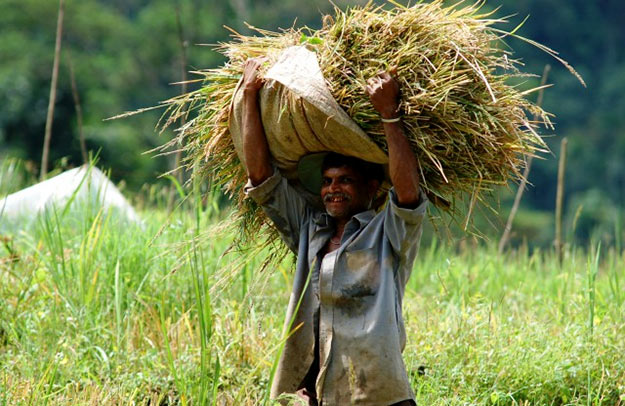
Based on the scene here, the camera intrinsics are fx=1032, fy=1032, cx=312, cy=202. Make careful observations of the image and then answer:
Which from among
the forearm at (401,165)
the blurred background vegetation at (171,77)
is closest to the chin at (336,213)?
the forearm at (401,165)

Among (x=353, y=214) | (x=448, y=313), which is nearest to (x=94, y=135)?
(x=448, y=313)

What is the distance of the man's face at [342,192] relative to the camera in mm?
4105

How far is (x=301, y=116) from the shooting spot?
4023 millimetres

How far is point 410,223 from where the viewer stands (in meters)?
3.95

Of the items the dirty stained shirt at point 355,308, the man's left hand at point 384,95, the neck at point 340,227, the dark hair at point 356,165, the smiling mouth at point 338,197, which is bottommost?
the dirty stained shirt at point 355,308

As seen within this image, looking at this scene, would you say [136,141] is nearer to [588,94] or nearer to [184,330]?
[184,330]

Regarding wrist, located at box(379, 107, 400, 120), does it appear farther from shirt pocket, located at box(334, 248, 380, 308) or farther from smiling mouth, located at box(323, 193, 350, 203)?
shirt pocket, located at box(334, 248, 380, 308)

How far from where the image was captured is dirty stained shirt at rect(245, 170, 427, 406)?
389cm

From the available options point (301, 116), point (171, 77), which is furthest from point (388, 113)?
point (171, 77)

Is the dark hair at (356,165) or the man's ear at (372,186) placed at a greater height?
the dark hair at (356,165)

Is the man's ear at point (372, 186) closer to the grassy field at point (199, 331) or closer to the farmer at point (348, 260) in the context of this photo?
the farmer at point (348, 260)

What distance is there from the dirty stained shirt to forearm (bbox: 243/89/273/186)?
52mm

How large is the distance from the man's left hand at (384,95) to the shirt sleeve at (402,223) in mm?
315

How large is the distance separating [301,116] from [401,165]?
17.9 inches
